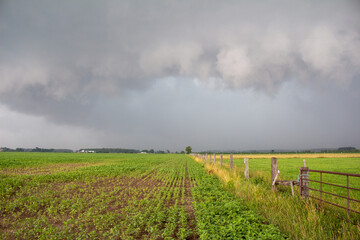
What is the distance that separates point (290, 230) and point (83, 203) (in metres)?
7.94

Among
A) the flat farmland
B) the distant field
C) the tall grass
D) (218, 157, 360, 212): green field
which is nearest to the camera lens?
the tall grass

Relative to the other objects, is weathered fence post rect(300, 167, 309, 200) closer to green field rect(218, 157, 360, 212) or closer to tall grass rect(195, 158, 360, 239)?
tall grass rect(195, 158, 360, 239)

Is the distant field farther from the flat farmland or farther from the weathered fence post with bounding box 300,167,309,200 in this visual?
the weathered fence post with bounding box 300,167,309,200

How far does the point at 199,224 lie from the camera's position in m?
5.60

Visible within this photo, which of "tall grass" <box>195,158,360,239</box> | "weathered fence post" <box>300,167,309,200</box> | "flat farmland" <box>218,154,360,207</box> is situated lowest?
"flat farmland" <box>218,154,360,207</box>

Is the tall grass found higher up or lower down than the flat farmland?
higher up

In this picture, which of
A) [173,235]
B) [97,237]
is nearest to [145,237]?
[173,235]

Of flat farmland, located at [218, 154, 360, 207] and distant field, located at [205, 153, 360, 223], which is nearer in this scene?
distant field, located at [205, 153, 360, 223]

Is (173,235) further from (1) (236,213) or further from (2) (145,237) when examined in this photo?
(1) (236,213)

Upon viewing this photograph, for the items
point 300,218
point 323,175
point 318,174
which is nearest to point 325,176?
point 323,175

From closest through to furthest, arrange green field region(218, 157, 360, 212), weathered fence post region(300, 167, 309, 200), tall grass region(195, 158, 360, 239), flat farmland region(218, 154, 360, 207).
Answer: tall grass region(195, 158, 360, 239) → weathered fence post region(300, 167, 309, 200) → green field region(218, 157, 360, 212) → flat farmland region(218, 154, 360, 207)

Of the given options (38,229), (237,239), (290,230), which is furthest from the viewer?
(38,229)

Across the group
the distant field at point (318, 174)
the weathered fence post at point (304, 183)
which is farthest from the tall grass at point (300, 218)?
the distant field at point (318, 174)

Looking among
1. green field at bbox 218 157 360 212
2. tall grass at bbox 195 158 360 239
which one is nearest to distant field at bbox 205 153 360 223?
green field at bbox 218 157 360 212
